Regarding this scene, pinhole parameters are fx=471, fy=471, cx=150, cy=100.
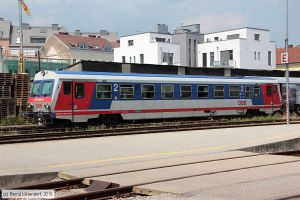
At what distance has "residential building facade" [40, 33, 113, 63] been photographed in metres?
76.7

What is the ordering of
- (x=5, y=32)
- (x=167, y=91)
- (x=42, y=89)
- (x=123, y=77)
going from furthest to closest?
(x=5, y=32)
(x=167, y=91)
(x=123, y=77)
(x=42, y=89)

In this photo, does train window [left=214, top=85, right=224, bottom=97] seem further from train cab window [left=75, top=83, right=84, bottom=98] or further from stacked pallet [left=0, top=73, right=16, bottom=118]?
stacked pallet [left=0, top=73, right=16, bottom=118]

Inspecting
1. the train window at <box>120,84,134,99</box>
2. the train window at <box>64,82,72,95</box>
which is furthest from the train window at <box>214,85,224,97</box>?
the train window at <box>64,82,72,95</box>

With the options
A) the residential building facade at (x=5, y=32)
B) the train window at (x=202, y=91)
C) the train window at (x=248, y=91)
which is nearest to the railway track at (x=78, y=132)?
the train window at (x=202, y=91)

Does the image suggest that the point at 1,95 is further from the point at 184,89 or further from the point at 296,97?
the point at 296,97

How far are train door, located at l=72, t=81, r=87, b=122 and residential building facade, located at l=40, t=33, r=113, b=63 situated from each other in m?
54.3

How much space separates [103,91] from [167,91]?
4.06 meters

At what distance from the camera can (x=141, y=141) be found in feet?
55.4

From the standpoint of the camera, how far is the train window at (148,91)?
24.0 metres

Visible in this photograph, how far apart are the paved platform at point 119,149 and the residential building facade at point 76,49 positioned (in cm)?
5861

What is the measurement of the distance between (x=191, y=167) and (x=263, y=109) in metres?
19.8

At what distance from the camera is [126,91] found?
76.4ft

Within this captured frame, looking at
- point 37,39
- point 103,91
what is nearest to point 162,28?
point 37,39

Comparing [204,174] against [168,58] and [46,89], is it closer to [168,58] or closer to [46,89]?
[46,89]
